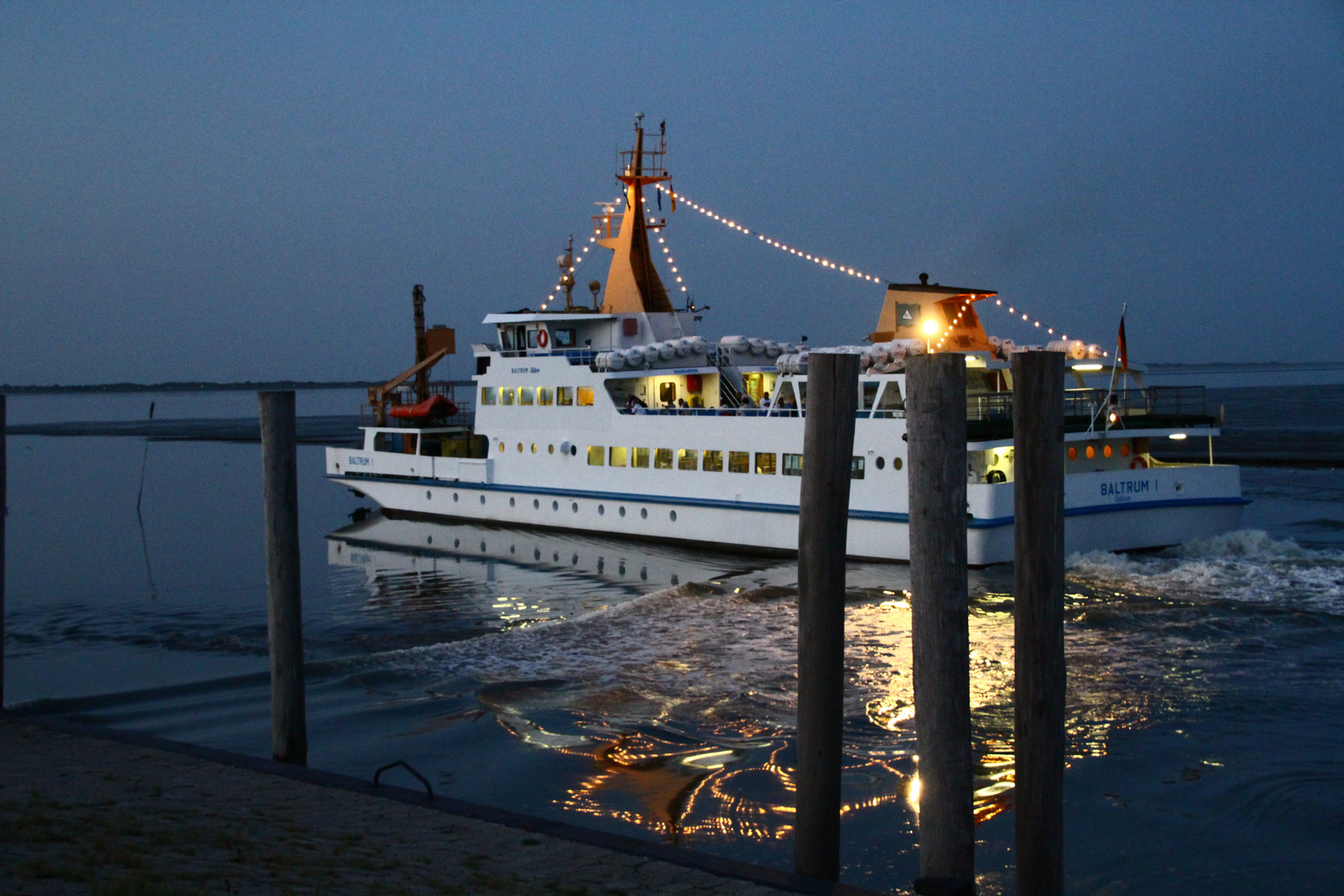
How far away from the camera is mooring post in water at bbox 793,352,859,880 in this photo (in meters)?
6.43

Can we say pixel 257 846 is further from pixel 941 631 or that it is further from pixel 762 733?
pixel 762 733

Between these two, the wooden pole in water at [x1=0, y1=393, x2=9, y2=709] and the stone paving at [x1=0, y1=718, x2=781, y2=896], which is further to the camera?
the wooden pole in water at [x1=0, y1=393, x2=9, y2=709]

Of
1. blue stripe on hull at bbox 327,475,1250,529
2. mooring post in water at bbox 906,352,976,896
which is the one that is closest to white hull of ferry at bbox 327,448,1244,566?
blue stripe on hull at bbox 327,475,1250,529

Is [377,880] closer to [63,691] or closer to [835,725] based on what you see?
[835,725]

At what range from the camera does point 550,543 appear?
2562 cm

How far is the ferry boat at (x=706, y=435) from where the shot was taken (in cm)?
1945

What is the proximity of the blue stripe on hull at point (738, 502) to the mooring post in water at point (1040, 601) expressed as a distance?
1288 cm

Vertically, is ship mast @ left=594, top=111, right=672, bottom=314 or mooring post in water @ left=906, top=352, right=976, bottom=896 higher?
ship mast @ left=594, top=111, right=672, bottom=314

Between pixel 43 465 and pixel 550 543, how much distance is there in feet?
140

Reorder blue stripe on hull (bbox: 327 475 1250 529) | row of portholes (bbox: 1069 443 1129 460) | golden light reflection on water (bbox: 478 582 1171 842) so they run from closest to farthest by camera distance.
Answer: golden light reflection on water (bbox: 478 582 1171 842), blue stripe on hull (bbox: 327 475 1250 529), row of portholes (bbox: 1069 443 1129 460)

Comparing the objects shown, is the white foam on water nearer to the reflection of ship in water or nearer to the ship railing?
the reflection of ship in water

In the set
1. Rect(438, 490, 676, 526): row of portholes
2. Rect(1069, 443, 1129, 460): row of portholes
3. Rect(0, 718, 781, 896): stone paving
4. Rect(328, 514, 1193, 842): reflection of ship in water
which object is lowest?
Rect(328, 514, 1193, 842): reflection of ship in water

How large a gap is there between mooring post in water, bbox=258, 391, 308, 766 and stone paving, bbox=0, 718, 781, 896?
806 mm

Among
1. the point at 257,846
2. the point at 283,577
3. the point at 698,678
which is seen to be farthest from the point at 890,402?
the point at 257,846
